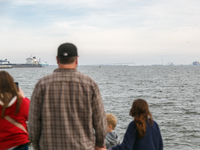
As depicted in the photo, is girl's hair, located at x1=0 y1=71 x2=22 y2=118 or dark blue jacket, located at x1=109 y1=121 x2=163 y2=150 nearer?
girl's hair, located at x1=0 y1=71 x2=22 y2=118

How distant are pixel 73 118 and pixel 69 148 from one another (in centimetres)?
28

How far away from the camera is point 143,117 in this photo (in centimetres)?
305

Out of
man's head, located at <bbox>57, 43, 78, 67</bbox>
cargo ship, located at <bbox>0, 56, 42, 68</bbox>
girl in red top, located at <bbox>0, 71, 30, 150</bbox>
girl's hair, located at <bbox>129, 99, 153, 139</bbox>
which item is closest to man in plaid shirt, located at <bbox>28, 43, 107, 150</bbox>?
man's head, located at <bbox>57, 43, 78, 67</bbox>

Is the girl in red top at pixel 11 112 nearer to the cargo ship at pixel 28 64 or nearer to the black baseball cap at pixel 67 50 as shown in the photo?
the black baseball cap at pixel 67 50

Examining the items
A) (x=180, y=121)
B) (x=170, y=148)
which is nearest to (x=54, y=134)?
(x=170, y=148)

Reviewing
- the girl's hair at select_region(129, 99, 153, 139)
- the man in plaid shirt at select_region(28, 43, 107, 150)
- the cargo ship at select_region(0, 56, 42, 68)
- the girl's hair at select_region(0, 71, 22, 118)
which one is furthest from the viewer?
the cargo ship at select_region(0, 56, 42, 68)

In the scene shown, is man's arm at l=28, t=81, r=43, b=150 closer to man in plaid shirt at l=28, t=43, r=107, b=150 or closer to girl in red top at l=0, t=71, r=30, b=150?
man in plaid shirt at l=28, t=43, r=107, b=150

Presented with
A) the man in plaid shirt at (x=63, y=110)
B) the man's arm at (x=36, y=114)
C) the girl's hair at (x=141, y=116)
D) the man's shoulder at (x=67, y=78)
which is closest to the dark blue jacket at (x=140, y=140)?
the girl's hair at (x=141, y=116)

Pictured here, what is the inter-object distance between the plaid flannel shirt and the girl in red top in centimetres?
37

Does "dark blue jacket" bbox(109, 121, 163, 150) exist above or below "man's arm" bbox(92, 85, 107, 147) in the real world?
below

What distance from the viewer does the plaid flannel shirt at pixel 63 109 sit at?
2.36 metres

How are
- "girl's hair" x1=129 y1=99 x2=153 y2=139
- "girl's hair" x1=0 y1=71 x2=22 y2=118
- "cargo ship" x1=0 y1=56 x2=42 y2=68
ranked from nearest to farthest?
"girl's hair" x1=0 y1=71 x2=22 y2=118
"girl's hair" x1=129 y1=99 x2=153 y2=139
"cargo ship" x1=0 y1=56 x2=42 y2=68

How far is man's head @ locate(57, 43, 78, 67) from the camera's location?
2459 mm

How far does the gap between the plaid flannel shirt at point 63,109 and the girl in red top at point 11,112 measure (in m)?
0.37
